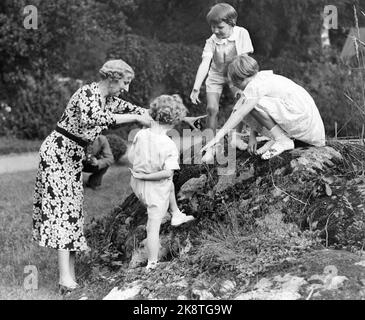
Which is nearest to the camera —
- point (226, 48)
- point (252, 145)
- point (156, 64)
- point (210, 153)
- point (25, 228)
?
point (210, 153)

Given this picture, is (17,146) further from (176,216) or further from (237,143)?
(176,216)

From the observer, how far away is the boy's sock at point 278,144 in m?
5.88

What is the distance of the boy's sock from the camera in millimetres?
5879

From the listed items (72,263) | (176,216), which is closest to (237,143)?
(176,216)

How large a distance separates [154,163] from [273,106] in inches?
41.8

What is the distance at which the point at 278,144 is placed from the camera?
19.3 feet

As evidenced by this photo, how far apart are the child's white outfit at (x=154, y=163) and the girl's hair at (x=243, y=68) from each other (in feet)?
2.58

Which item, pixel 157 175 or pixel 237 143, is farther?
pixel 237 143

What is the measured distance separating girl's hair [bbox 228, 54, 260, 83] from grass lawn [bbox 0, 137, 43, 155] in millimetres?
8297

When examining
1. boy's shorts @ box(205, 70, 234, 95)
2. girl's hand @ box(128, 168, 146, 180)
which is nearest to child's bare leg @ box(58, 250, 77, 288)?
girl's hand @ box(128, 168, 146, 180)

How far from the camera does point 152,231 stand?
539 cm
